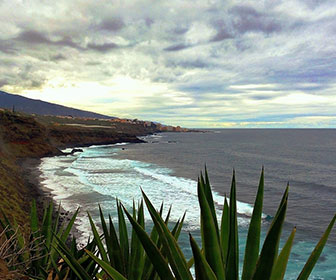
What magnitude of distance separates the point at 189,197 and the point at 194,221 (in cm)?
636

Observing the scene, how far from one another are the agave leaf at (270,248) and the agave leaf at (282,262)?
0.06m

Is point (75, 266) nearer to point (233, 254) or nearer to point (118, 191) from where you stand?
point (233, 254)

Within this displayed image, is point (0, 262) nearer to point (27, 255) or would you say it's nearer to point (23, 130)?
point (27, 255)

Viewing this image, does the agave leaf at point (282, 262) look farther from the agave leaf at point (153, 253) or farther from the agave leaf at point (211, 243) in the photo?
the agave leaf at point (153, 253)

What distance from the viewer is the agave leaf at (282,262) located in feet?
4.68

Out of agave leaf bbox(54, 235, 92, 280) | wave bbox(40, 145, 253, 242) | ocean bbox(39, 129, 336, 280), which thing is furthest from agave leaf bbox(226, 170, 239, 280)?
wave bbox(40, 145, 253, 242)

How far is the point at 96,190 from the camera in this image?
927 inches

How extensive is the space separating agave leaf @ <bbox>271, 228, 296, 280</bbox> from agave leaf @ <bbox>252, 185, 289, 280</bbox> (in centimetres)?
6

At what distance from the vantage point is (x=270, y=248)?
4.50ft

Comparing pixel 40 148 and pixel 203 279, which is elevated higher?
pixel 203 279

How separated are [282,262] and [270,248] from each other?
162 mm

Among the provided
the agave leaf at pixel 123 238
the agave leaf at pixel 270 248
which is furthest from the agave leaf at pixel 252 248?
the agave leaf at pixel 123 238

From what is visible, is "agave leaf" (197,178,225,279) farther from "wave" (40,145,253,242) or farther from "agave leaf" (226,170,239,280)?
"wave" (40,145,253,242)

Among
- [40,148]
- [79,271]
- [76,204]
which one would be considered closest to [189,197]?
[76,204]
